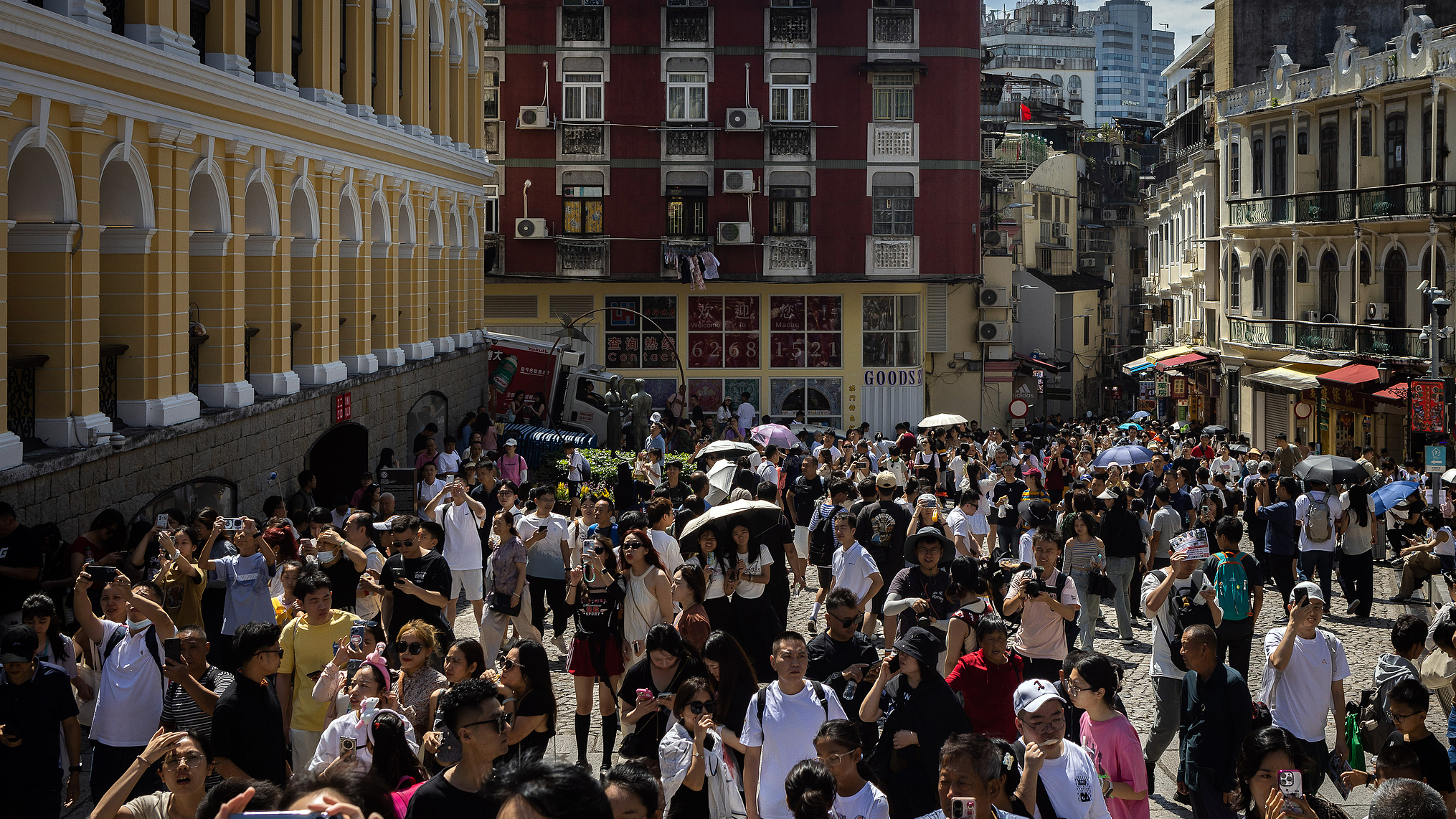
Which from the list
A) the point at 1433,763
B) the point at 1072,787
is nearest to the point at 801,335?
the point at 1433,763

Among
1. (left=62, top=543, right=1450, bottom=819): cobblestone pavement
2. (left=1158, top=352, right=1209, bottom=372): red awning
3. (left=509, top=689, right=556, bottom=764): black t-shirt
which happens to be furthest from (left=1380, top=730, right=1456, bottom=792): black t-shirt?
(left=1158, top=352, right=1209, bottom=372): red awning

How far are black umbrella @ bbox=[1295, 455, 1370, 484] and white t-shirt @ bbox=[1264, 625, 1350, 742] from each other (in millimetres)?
8291

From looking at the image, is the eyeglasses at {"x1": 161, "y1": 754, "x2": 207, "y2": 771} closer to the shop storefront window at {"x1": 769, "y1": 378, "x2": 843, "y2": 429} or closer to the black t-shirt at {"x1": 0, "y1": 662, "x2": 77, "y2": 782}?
the black t-shirt at {"x1": 0, "y1": 662, "x2": 77, "y2": 782}

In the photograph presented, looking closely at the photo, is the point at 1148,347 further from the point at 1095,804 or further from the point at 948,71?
the point at 1095,804

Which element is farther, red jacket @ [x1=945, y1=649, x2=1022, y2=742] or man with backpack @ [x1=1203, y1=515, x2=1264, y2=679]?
man with backpack @ [x1=1203, y1=515, x2=1264, y2=679]

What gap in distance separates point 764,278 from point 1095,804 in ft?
104

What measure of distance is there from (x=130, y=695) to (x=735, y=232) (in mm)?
29940

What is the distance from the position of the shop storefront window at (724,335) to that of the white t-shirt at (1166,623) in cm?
2848

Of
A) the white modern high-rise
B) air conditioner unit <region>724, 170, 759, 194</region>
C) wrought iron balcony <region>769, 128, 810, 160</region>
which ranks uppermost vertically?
the white modern high-rise

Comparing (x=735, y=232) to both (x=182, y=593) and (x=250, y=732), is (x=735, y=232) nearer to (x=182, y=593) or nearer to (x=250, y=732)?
(x=182, y=593)

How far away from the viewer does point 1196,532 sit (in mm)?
9242

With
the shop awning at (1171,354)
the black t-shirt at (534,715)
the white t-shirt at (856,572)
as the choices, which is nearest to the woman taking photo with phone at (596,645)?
the white t-shirt at (856,572)

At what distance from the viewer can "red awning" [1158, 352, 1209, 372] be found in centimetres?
4128

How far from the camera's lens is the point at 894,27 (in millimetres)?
37344
